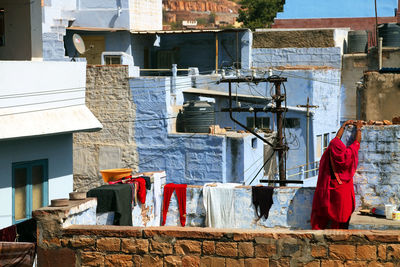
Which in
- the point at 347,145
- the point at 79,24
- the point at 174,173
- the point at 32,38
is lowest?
the point at 174,173

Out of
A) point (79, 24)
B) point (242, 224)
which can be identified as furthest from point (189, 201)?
point (79, 24)

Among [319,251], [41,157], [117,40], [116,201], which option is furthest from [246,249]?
[117,40]

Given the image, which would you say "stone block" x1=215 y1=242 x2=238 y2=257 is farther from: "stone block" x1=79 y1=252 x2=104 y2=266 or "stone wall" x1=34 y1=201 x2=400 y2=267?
"stone block" x1=79 y1=252 x2=104 y2=266

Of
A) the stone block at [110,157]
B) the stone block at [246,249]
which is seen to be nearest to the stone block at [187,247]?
the stone block at [246,249]

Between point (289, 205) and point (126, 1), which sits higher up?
point (126, 1)

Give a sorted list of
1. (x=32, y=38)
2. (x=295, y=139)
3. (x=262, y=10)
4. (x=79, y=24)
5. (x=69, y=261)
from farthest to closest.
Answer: (x=262, y=10) < (x=79, y=24) < (x=295, y=139) < (x=32, y=38) < (x=69, y=261)

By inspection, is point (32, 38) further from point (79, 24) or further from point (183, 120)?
point (79, 24)

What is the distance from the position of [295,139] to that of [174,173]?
5.99 meters

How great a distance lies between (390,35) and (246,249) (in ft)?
89.1

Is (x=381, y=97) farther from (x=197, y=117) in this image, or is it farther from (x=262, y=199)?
(x=197, y=117)

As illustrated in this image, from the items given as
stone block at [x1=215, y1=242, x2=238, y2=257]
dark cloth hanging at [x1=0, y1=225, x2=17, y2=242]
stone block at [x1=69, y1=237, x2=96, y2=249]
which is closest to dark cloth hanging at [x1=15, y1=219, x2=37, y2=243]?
dark cloth hanging at [x1=0, y1=225, x2=17, y2=242]

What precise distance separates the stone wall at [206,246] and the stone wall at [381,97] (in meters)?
6.98

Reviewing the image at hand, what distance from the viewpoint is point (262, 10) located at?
174ft

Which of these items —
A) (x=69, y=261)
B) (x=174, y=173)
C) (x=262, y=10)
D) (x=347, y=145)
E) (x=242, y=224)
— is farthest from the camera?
(x=262, y=10)
